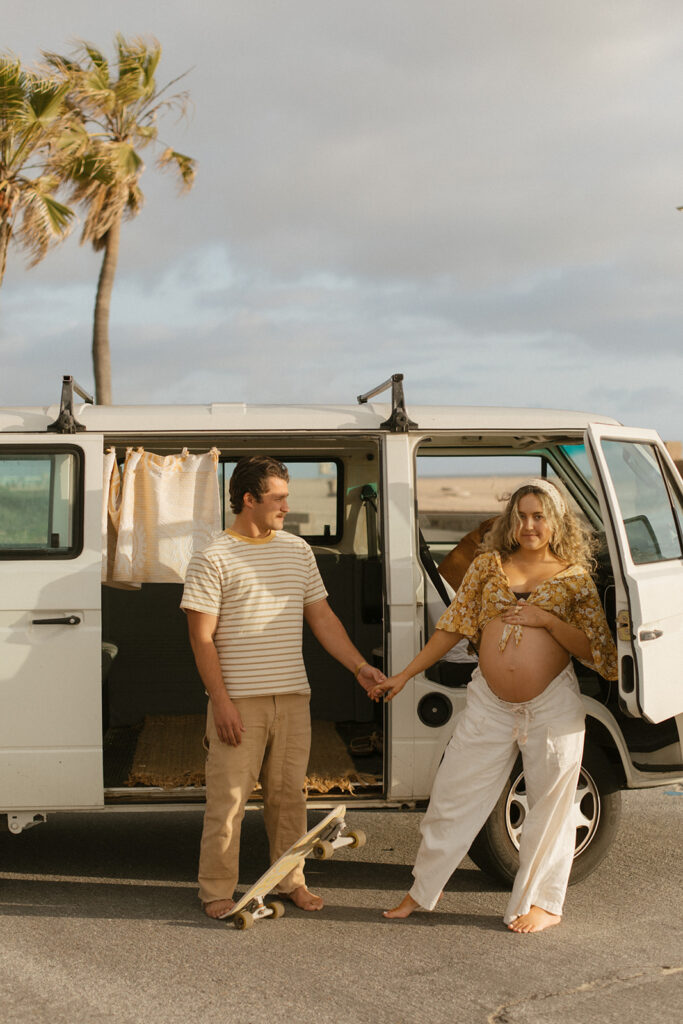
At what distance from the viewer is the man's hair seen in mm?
4906

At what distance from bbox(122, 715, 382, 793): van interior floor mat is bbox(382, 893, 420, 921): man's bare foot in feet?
1.85

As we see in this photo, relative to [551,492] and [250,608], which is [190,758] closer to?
[250,608]

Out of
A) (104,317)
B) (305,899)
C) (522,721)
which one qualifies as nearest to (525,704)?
(522,721)

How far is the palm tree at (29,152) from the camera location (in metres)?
14.7

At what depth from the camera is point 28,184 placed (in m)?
15.6

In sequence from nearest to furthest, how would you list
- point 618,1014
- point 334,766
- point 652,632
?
1. point 618,1014
2. point 652,632
3. point 334,766

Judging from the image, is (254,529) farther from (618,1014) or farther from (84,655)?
(618,1014)

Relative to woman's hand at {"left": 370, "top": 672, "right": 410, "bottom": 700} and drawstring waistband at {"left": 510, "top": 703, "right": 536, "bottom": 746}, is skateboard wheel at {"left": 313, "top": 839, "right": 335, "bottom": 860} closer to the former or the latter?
woman's hand at {"left": 370, "top": 672, "right": 410, "bottom": 700}

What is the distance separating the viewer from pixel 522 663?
15.7 ft

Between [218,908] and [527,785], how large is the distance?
141 cm

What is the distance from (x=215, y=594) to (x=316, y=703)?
2361 millimetres

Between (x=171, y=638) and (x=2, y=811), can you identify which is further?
(x=171, y=638)

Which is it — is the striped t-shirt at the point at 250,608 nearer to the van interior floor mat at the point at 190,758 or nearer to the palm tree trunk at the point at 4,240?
the van interior floor mat at the point at 190,758

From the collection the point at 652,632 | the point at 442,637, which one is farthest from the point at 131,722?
the point at 652,632
